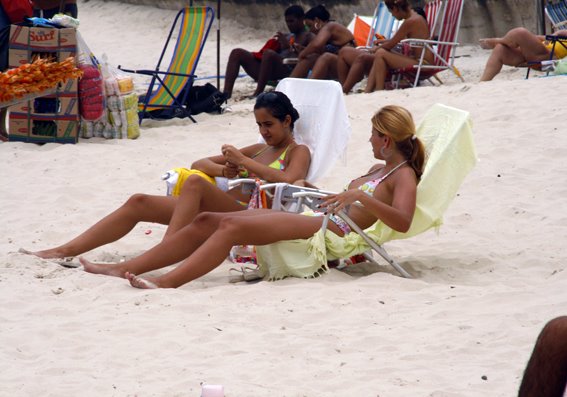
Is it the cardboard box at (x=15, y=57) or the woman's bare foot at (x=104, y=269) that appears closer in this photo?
the woman's bare foot at (x=104, y=269)

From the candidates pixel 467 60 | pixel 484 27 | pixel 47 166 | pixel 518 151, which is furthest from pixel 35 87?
pixel 484 27

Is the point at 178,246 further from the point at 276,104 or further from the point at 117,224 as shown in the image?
the point at 276,104

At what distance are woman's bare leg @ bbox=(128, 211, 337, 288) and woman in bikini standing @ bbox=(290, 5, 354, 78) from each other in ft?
20.3

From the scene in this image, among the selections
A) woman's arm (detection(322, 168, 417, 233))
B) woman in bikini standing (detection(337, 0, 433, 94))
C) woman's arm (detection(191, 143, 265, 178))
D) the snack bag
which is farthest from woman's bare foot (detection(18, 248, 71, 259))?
woman in bikini standing (detection(337, 0, 433, 94))

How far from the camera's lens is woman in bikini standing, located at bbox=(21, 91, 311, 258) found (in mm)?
5023

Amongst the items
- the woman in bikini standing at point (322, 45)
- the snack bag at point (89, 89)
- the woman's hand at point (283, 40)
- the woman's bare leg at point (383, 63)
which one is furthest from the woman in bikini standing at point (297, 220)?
the woman's hand at point (283, 40)

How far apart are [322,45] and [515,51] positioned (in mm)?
2163

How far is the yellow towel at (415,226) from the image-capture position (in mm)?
4660

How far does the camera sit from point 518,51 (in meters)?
9.61

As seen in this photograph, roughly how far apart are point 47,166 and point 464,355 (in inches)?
185

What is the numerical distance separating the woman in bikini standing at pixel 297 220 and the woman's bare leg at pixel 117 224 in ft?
0.86

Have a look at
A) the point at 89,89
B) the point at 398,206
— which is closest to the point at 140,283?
the point at 398,206

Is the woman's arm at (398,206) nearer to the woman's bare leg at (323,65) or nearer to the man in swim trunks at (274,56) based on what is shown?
the woman's bare leg at (323,65)

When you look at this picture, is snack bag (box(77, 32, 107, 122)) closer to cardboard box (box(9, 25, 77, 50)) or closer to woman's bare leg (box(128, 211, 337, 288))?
cardboard box (box(9, 25, 77, 50))
